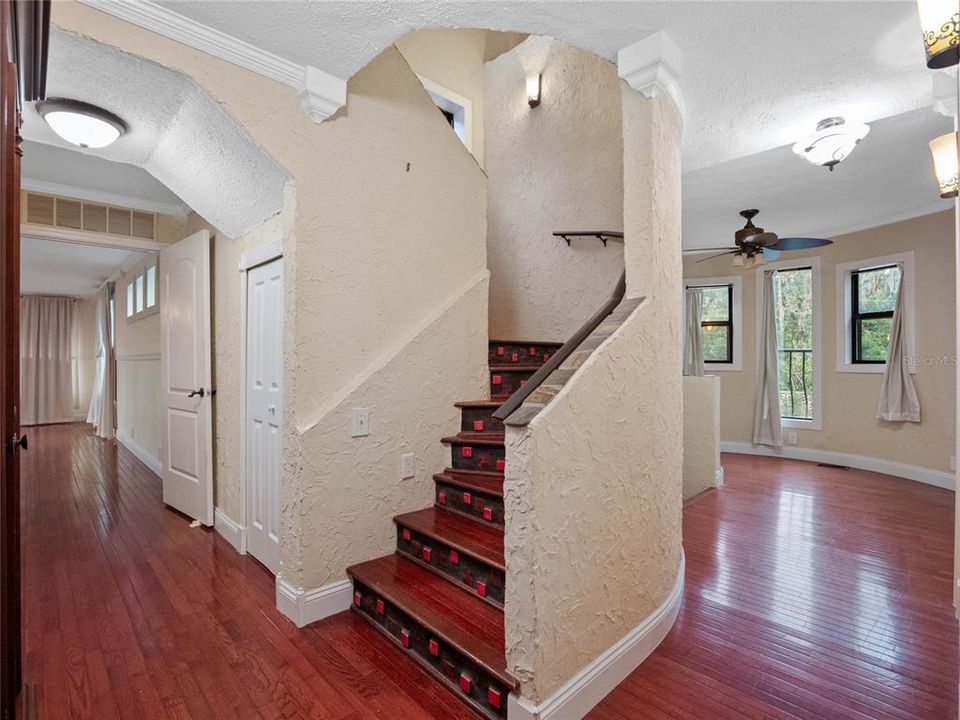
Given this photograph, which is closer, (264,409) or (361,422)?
(361,422)

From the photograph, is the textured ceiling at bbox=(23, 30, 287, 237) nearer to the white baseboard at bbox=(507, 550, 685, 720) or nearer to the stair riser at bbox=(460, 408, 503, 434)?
the stair riser at bbox=(460, 408, 503, 434)

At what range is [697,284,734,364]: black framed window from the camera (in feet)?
21.2

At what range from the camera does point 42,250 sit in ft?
17.5

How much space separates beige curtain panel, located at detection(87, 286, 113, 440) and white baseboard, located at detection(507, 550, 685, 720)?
8522 millimetres

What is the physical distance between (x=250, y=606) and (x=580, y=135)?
3.97 m

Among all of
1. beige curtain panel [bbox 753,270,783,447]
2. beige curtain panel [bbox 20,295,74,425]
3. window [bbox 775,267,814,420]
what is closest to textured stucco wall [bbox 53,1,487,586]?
beige curtain panel [bbox 753,270,783,447]

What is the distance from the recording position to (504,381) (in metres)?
3.09

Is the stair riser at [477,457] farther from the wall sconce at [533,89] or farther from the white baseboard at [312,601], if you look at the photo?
the wall sconce at [533,89]

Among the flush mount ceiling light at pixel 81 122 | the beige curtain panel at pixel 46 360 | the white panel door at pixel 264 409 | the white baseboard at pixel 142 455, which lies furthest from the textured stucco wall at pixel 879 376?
the beige curtain panel at pixel 46 360

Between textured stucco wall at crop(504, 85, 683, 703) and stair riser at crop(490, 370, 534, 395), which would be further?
stair riser at crop(490, 370, 534, 395)

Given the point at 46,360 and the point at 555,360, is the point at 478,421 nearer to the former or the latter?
the point at 555,360

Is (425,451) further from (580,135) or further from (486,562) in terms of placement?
(580,135)

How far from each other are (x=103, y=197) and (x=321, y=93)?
2.90 meters

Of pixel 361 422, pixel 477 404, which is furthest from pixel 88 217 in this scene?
pixel 477 404
